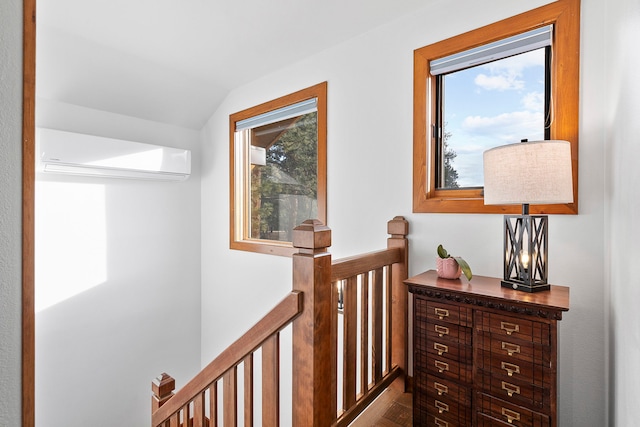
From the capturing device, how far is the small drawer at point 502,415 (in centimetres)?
119

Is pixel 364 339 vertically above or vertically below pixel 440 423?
above

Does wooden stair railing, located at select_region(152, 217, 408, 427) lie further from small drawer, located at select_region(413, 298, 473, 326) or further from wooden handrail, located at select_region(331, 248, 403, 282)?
small drawer, located at select_region(413, 298, 473, 326)

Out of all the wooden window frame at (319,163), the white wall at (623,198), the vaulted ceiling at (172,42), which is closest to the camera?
the white wall at (623,198)

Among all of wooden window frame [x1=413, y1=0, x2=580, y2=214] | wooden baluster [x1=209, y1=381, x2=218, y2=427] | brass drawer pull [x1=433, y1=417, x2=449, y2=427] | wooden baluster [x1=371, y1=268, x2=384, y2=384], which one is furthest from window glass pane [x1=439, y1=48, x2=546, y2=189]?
wooden baluster [x1=209, y1=381, x2=218, y2=427]

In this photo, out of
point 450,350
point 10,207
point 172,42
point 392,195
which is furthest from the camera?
point 172,42

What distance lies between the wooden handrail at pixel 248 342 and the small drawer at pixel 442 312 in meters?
0.59

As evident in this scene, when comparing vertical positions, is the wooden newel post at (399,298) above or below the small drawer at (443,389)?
above

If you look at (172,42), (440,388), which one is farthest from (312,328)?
(172,42)

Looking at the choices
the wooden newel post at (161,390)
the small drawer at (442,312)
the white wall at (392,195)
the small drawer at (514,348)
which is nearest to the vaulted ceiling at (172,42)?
the white wall at (392,195)

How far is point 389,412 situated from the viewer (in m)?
1.64

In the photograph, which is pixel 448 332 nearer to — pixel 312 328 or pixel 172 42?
pixel 312 328

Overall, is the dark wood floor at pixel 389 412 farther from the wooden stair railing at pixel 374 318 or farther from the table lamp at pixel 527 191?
the table lamp at pixel 527 191

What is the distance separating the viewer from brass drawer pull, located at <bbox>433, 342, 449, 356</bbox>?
1.40 meters

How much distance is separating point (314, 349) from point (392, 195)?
1112 millimetres
